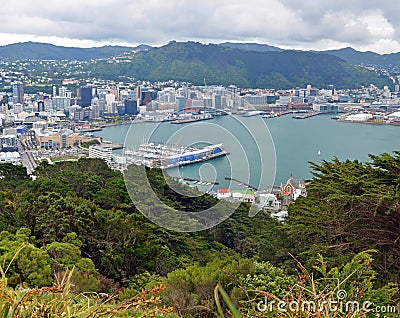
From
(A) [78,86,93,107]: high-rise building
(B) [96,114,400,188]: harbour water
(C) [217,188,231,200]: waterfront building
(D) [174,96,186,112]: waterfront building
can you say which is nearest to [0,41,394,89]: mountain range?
(A) [78,86,93,107]: high-rise building

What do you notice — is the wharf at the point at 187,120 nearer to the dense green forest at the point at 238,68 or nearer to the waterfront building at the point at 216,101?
the waterfront building at the point at 216,101

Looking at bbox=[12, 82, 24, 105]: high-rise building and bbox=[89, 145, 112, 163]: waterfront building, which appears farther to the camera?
bbox=[12, 82, 24, 105]: high-rise building

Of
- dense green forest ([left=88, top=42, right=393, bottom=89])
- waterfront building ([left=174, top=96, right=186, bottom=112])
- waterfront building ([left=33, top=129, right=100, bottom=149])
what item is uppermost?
dense green forest ([left=88, top=42, right=393, bottom=89])

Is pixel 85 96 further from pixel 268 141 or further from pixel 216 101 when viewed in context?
pixel 268 141

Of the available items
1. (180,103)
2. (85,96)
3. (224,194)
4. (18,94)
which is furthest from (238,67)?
(180,103)

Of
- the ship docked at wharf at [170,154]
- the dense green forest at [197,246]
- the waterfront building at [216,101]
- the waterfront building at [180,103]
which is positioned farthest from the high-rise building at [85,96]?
the waterfront building at [216,101]

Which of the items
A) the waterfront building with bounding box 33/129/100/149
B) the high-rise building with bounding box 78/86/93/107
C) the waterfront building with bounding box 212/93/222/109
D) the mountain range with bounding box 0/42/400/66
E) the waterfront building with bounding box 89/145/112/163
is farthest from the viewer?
the mountain range with bounding box 0/42/400/66

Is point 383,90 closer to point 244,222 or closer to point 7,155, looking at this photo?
point 7,155

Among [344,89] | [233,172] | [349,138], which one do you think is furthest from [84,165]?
[344,89]

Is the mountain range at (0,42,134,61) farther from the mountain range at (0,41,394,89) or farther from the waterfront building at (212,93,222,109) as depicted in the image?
the waterfront building at (212,93,222,109)
